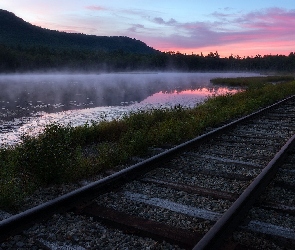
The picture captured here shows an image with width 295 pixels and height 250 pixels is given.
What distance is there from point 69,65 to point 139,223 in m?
150

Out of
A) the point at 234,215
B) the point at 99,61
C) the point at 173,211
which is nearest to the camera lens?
the point at 234,215

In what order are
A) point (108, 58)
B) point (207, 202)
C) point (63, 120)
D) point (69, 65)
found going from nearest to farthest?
point (207, 202) < point (63, 120) < point (69, 65) < point (108, 58)

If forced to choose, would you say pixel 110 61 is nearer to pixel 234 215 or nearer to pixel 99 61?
pixel 99 61

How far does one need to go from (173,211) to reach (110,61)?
167056 millimetres

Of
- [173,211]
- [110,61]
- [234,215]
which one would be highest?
[110,61]

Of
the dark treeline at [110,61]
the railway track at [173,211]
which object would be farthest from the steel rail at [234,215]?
the dark treeline at [110,61]

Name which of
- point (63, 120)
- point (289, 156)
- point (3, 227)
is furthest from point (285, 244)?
point (63, 120)

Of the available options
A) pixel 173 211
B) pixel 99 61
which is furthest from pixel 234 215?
pixel 99 61

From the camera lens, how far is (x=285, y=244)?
3.02 m

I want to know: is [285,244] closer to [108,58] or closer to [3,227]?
[3,227]

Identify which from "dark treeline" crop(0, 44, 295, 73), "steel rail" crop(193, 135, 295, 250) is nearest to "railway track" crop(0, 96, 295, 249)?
"steel rail" crop(193, 135, 295, 250)

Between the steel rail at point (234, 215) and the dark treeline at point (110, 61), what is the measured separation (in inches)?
4716

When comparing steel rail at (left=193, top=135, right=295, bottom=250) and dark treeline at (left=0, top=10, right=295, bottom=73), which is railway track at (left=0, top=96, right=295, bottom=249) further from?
dark treeline at (left=0, top=10, right=295, bottom=73)

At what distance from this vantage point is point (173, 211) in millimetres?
3637
